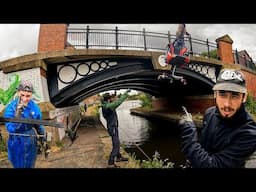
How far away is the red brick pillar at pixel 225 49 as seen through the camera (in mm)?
8773

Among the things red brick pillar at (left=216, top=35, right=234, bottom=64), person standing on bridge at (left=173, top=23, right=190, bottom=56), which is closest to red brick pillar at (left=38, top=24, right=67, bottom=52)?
person standing on bridge at (left=173, top=23, right=190, bottom=56)

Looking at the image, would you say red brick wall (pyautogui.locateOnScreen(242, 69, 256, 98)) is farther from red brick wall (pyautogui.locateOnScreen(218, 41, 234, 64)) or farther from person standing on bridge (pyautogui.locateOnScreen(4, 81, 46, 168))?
person standing on bridge (pyautogui.locateOnScreen(4, 81, 46, 168))

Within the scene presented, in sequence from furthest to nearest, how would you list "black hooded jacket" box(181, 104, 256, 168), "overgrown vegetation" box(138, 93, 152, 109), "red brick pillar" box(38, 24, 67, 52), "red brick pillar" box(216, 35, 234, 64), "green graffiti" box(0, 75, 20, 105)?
"overgrown vegetation" box(138, 93, 152, 109), "red brick pillar" box(216, 35, 234, 64), "red brick pillar" box(38, 24, 67, 52), "green graffiti" box(0, 75, 20, 105), "black hooded jacket" box(181, 104, 256, 168)

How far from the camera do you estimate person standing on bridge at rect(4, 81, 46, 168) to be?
9.32 ft

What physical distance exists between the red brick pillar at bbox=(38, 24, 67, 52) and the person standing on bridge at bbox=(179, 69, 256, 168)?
4.90m

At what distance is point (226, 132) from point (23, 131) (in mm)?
2617

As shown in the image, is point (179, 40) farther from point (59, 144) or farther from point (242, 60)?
point (242, 60)

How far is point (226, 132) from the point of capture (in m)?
1.94

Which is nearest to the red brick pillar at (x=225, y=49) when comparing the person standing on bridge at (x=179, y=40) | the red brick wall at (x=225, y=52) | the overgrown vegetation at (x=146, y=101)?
the red brick wall at (x=225, y=52)

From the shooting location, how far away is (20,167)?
2.94 meters

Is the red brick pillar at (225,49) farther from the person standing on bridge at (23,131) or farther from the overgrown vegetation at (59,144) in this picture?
the person standing on bridge at (23,131)

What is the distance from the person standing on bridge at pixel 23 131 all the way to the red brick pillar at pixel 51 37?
120 inches
